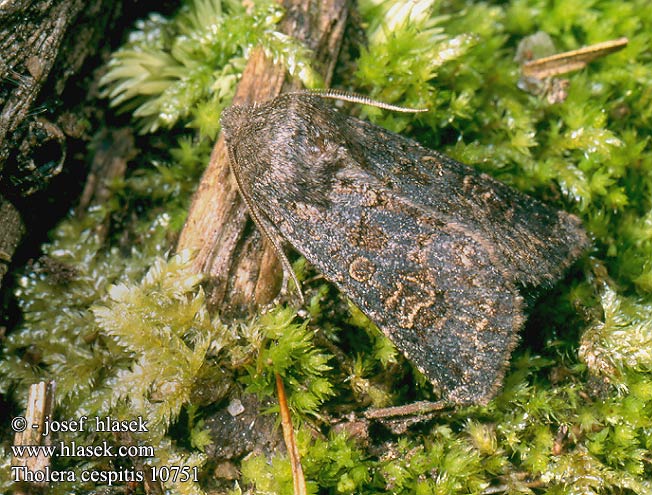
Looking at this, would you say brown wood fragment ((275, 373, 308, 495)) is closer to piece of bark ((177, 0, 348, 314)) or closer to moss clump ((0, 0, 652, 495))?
moss clump ((0, 0, 652, 495))

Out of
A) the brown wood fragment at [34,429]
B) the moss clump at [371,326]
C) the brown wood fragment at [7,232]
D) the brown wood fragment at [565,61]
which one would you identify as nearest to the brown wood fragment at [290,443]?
the moss clump at [371,326]

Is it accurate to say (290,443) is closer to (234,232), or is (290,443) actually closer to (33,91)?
(234,232)

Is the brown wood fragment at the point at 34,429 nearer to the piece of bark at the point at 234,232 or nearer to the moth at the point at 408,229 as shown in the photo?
the piece of bark at the point at 234,232

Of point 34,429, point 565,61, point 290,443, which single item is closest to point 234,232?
point 290,443

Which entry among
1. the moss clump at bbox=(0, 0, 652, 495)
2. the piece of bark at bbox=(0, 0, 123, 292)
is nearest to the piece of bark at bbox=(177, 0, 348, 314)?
the moss clump at bbox=(0, 0, 652, 495)

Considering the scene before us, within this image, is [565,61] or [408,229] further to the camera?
[565,61]

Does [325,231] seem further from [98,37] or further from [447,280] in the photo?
[98,37]

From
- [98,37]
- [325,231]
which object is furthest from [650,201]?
[98,37]
